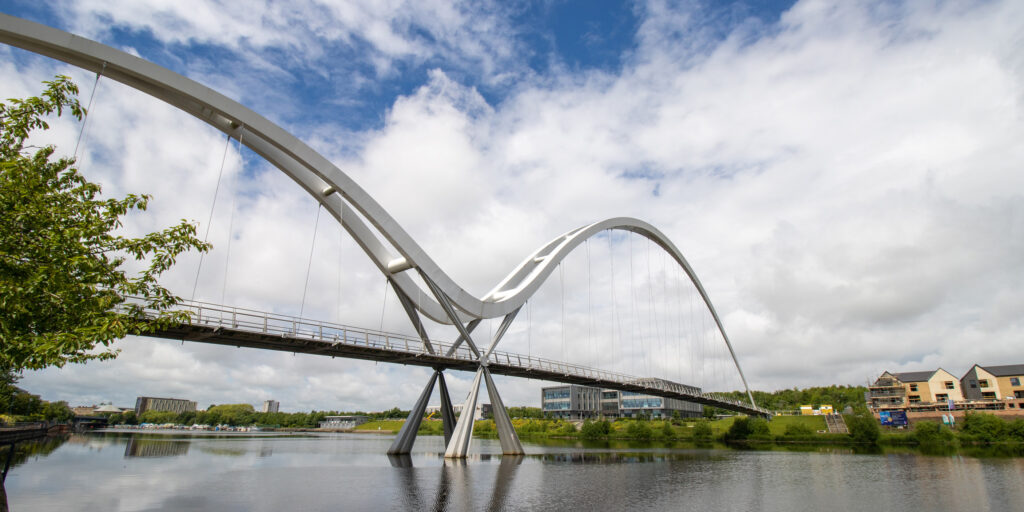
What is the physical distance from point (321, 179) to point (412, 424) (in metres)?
16.1

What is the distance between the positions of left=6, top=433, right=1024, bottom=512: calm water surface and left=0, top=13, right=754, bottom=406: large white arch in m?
9.50

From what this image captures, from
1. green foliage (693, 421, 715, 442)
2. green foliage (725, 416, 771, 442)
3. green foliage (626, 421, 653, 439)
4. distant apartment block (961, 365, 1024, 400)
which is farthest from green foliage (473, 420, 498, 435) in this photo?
distant apartment block (961, 365, 1024, 400)

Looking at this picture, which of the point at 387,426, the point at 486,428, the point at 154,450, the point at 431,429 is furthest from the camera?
the point at 387,426

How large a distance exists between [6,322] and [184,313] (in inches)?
101

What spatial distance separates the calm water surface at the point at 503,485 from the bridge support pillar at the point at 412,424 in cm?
147

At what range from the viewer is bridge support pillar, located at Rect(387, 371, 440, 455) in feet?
106

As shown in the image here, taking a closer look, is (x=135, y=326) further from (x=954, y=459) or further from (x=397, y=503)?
(x=954, y=459)

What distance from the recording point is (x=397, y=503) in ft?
56.3

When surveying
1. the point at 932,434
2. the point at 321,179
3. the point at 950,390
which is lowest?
the point at 932,434

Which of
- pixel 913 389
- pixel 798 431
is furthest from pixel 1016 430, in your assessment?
pixel 913 389

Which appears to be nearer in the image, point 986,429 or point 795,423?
point 986,429

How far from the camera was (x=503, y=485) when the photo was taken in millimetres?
21906

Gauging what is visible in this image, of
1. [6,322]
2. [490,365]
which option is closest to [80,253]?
[6,322]

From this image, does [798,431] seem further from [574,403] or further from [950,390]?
[574,403]
